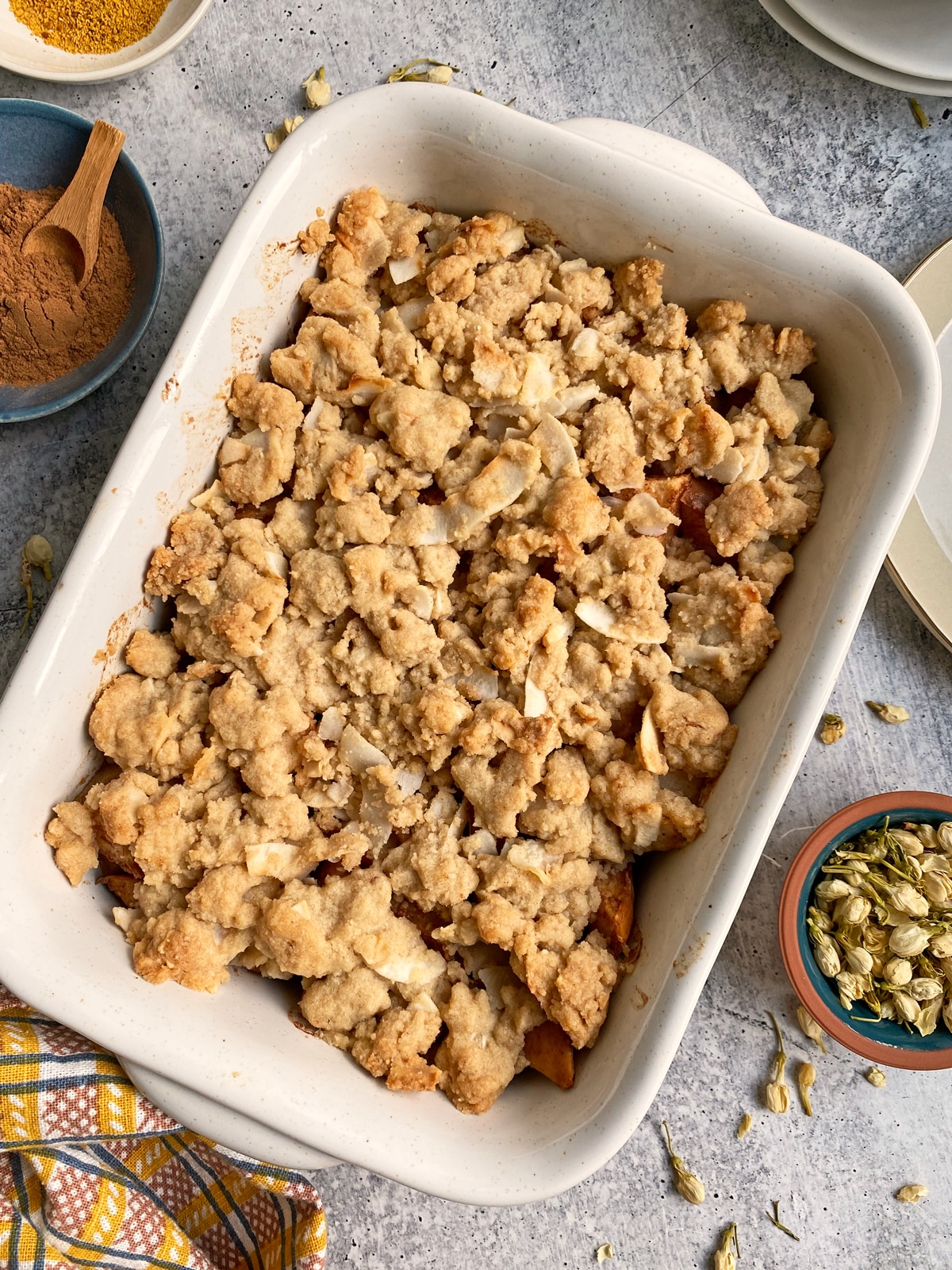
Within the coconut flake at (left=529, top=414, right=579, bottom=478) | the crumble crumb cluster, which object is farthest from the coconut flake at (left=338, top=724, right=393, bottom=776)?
the coconut flake at (left=529, top=414, right=579, bottom=478)

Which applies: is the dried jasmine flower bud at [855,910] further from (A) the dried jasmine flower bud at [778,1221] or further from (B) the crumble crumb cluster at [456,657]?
(A) the dried jasmine flower bud at [778,1221]

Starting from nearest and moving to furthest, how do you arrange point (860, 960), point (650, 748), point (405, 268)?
point (650, 748)
point (405, 268)
point (860, 960)

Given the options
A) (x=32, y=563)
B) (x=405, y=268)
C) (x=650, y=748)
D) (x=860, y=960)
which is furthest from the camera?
(x=32, y=563)

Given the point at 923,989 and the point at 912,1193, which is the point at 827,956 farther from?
the point at 912,1193

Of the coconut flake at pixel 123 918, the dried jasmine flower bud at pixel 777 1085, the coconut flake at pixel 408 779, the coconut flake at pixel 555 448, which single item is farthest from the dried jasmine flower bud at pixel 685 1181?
the coconut flake at pixel 555 448

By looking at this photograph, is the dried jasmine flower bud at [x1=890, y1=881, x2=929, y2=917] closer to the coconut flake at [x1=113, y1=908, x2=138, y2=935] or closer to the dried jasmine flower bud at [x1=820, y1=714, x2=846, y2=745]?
the dried jasmine flower bud at [x1=820, y1=714, x2=846, y2=745]

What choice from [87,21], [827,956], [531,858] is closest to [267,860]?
[531,858]

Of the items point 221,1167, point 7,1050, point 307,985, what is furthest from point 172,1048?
point 221,1167
